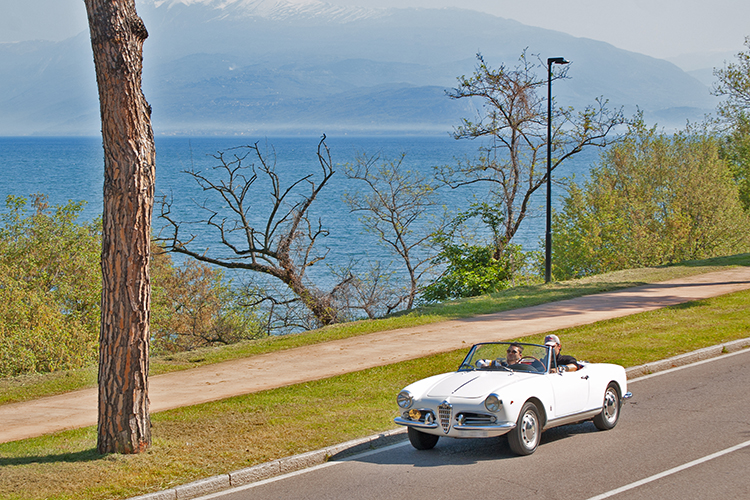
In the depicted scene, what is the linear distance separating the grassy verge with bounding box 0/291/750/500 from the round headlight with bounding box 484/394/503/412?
203 cm

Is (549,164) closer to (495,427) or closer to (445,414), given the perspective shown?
(445,414)

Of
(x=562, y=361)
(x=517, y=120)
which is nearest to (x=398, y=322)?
(x=562, y=361)

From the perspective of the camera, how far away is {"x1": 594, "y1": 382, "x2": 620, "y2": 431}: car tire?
32.0 feet

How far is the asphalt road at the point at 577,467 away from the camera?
7.38 metres

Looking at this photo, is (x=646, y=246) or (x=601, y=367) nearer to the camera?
(x=601, y=367)

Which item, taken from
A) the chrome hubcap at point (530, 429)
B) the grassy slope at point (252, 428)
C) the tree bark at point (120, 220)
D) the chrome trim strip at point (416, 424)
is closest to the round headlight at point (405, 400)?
the chrome trim strip at point (416, 424)

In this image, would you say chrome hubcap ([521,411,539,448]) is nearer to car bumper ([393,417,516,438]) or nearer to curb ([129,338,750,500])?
car bumper ([393,417,516,438])

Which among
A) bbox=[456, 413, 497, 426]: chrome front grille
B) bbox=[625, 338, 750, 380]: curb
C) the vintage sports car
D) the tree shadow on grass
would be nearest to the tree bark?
the tree shadow on grass

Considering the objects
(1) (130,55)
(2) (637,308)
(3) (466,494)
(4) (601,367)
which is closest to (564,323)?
(2) (637,308)

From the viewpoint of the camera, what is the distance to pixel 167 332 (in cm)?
2656

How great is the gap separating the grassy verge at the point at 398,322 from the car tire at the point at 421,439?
692 cm

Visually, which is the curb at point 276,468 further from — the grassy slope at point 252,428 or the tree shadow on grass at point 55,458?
the tree shadow on grass at point 55,458

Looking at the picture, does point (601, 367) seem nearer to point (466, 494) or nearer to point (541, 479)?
point (541, 479)

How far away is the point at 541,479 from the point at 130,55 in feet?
22.0
